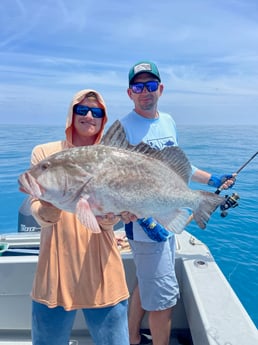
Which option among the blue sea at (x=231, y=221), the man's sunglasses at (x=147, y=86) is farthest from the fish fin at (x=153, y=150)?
the blue sea at (x=231, y=221)

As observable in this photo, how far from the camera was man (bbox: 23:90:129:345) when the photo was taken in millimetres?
1879

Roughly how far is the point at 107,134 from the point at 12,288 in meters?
1.98

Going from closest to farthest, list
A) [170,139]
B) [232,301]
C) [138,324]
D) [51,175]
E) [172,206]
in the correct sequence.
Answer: [51,175] < [172,206] < [232,301] < [170,139] < [138,324]

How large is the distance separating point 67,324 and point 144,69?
2.06m

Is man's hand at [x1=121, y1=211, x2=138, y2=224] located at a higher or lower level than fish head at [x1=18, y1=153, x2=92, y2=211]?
lower

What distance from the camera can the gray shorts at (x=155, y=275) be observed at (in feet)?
8.48

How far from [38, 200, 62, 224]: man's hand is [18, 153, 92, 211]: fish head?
94 millimetres

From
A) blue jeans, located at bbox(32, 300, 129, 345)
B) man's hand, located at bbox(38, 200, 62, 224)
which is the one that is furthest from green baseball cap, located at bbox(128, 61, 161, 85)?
blue jeans, located at bbox(32, 300, 129, 345)

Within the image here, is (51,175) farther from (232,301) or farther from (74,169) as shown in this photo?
(232,301)

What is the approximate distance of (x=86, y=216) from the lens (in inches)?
62.7

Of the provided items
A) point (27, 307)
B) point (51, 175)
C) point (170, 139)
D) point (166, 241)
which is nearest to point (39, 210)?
point (51, 175)

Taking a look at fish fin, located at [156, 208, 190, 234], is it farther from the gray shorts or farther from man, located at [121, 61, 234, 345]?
the gray shorts

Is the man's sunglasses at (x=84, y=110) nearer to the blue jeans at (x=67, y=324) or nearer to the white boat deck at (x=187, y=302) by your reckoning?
the blue jeans at (x=67, y=324)

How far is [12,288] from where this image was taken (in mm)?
2973
